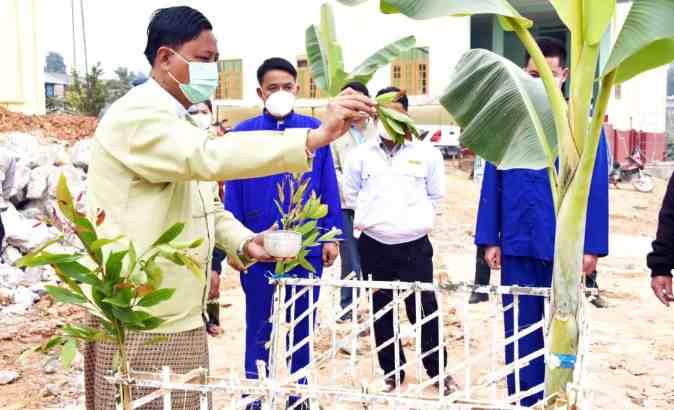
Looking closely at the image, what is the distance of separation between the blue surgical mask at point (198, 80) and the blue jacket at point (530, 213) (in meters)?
1.89

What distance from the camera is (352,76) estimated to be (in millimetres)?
2471

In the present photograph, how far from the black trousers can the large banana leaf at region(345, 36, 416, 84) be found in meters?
1.64

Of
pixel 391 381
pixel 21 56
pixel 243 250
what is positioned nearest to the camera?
pixel 243 250

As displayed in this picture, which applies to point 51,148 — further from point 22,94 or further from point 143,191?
point 143,191

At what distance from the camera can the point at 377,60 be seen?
8.57ft

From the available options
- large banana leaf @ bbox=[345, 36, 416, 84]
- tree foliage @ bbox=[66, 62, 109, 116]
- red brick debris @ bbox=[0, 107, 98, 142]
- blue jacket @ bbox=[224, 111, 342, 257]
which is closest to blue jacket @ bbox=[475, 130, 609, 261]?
blue jacket @ bbox=[224, 111, 342, 257]

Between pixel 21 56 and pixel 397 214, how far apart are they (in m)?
13.0

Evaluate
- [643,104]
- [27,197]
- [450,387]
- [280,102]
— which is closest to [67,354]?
[280,102]

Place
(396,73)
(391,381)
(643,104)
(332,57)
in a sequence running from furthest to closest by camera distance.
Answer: (396,73), (643,104), (391,381), (332,57)

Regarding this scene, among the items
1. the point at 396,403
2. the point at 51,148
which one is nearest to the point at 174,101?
the point at 396,403

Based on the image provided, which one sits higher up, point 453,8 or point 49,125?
point 453,8

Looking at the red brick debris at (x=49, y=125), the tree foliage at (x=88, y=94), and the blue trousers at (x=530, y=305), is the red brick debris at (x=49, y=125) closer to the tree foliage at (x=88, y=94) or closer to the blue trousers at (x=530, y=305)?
the tree foliage at (x=88, y=94)

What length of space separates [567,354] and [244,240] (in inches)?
44.8

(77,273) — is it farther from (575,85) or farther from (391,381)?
(391,381)
